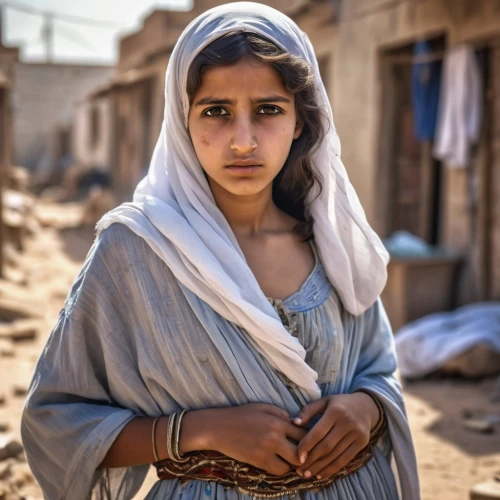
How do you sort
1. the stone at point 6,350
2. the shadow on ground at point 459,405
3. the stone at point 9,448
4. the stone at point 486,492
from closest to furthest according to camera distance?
the stone at point 486,492 < the stone at point 9,448 < the shadow on ground at point 459,405 < the stone at point 6,350

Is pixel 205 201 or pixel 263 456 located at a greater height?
pixel 205 201

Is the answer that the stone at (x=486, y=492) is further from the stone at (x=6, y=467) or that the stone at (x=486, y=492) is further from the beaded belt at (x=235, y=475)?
the stone at (x=6, y=467)

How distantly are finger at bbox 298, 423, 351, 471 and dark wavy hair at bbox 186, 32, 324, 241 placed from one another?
52 centimetres

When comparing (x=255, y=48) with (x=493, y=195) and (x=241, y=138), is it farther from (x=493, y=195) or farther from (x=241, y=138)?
(x=493, y=195)

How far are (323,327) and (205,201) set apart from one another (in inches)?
16.6

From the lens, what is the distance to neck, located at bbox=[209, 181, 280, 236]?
6.10 feet

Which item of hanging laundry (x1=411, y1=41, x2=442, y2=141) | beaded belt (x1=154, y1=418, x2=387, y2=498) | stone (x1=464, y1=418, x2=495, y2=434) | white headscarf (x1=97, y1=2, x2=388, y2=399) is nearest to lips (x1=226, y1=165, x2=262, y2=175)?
white headscarf (x1=97, y1=2, x2=388, y2=399)

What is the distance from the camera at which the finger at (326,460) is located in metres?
1.66

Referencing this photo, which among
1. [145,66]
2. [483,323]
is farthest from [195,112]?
[145,66]

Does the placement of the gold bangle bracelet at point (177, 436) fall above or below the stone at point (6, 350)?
above

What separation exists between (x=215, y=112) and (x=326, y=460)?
0.84m

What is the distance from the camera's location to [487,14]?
22.4ft

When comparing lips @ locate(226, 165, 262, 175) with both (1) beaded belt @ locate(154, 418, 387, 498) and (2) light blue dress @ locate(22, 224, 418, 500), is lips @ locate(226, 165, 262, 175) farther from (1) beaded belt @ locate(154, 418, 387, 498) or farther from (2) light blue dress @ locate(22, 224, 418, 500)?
(1) beaded belt @ locate(154, 418, 387, 498)

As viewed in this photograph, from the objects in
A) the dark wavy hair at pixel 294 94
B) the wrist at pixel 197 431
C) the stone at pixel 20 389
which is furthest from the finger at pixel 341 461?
the stone at pixel 20 389
